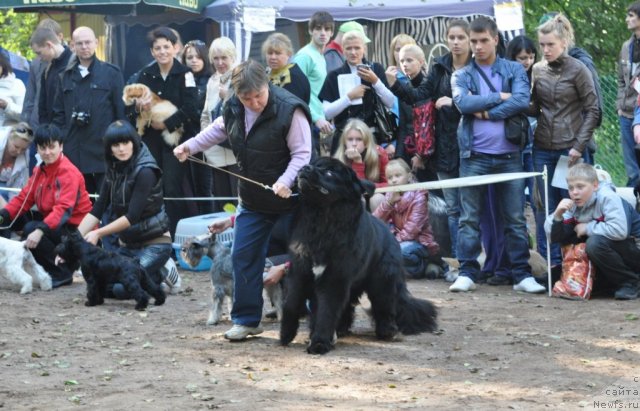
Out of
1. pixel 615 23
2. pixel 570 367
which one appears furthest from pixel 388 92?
pixel 615 23

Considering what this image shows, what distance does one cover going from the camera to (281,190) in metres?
7.17

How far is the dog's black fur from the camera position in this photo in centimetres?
938

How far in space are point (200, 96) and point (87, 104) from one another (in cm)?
117

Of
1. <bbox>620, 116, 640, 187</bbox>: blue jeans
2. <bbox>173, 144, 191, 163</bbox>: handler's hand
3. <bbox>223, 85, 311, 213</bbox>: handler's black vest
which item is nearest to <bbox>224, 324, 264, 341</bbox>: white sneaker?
<bbox>223, 85, 311, 213</bbox>: handler's black vest

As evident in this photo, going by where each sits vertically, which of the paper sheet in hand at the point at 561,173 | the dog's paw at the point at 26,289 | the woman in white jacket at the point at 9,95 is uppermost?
the woman in white jacket at the point at 9,95

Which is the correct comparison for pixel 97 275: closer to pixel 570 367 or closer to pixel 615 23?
pixel 570 367

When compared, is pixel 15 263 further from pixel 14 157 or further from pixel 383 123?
pixel 383 123

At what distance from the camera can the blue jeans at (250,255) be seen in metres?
7.59

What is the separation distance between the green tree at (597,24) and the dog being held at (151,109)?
9.21 meters

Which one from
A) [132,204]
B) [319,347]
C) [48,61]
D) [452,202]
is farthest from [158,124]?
[319,347]

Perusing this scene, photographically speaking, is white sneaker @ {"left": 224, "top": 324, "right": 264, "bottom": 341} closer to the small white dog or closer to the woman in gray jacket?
the small white dog

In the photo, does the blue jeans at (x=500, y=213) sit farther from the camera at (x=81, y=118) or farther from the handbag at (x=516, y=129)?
the camera at (x=81, y=118)

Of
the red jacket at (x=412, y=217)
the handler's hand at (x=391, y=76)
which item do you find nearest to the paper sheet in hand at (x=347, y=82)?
the handler's hand at (x=391, y=76)

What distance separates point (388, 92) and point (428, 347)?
3946mm
